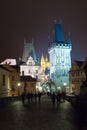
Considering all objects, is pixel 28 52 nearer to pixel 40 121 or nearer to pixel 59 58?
pixel 59 58

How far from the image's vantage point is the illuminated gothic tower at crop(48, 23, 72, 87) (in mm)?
148700

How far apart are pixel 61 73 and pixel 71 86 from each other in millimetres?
39008

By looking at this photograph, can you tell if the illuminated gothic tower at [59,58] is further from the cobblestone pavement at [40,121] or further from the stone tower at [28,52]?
the cobblestone pavement at [40,121]

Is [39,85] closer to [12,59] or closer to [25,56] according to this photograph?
[12,59]

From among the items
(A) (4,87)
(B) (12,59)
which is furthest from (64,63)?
(A) (4,87)

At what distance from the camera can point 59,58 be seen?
158 meters

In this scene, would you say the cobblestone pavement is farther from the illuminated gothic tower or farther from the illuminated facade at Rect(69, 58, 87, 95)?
the illuminated gothic tower

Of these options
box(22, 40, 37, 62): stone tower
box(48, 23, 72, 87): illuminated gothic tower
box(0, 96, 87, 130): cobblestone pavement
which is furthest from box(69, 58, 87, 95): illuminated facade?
box(0, 96, 87, 130): cobblestone pavement

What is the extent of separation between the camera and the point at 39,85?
153 m

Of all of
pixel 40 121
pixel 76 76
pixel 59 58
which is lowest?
pixel 40 121

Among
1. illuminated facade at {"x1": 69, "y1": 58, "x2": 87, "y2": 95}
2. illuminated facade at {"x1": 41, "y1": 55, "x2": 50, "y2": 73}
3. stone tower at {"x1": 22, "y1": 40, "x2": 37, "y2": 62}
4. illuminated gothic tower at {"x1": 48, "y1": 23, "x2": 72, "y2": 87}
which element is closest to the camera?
illuminated facade at {"x1": 69, "y1": 58, "x2": 87, "y2": 95}

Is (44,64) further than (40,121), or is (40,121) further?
(44,64)

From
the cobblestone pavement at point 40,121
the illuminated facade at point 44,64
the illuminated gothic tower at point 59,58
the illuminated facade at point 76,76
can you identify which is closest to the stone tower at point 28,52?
the illuminated facade at point 44,64

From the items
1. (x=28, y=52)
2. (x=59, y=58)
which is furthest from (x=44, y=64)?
(x=59, y=58)
